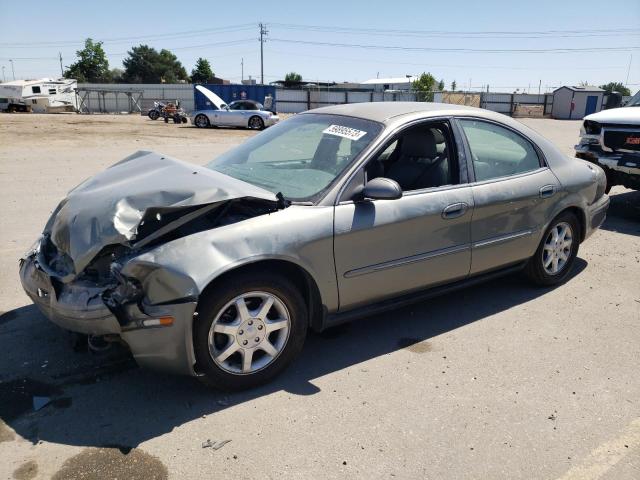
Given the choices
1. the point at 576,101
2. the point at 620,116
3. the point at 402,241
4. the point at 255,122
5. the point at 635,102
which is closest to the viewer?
the point at 402,241

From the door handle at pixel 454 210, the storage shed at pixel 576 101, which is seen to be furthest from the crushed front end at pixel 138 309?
the storage shed at pixel 576 101

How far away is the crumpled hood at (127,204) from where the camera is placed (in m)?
2.86

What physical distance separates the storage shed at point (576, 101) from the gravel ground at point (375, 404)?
4490 centimetres

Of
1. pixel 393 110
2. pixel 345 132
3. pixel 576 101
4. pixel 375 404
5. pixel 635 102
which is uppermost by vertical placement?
pixel 576 101

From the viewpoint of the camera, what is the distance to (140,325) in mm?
2736

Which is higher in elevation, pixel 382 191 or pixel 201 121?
pixel 382 191

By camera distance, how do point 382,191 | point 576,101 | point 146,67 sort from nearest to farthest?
point 382,191, point 576,101, point 146,67

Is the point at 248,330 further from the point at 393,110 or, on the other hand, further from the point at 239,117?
the point at 239,117

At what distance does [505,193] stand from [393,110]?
1105 mm

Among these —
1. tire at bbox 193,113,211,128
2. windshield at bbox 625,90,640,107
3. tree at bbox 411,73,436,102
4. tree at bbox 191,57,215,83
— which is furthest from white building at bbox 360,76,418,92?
windshield at bbox 625,90,640,107

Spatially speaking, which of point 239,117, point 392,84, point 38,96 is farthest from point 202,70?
point 239,117

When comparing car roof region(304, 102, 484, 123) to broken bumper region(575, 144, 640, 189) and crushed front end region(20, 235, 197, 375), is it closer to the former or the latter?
crushed front end region(20, 235, 197, 375)

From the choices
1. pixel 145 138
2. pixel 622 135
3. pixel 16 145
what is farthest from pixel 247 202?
pixel 145 138

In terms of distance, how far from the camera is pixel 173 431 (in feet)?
9.07
